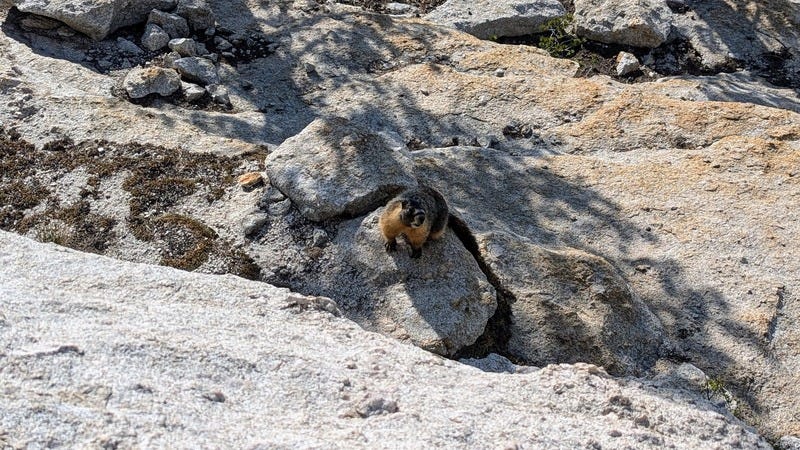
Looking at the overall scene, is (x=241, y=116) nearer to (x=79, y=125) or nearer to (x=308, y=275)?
(x=79, y=125)

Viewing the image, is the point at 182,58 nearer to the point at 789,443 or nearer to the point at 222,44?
the point at 222,44

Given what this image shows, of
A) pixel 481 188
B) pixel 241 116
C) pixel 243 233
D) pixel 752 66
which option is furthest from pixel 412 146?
pixel 752 66

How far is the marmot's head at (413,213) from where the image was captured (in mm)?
6430

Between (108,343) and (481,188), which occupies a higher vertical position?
(108,343)

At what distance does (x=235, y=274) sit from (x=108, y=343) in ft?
6.20

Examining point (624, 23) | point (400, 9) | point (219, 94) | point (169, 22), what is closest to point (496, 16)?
point (400, 9)

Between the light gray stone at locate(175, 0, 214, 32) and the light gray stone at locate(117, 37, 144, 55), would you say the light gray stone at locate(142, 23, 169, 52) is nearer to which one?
the light gray stone at locate(117, 37, 144, 55)

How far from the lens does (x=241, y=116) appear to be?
950 centimetres

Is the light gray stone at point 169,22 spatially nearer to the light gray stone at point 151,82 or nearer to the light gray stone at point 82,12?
the light gray stone at point 82,12

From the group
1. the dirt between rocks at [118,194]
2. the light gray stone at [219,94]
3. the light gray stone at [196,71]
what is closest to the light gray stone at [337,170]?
the dirt between rocks at [118,194]

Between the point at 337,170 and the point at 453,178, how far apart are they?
5.21 feet

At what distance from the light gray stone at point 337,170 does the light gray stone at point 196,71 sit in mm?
2660

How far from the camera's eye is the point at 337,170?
7.57 metres

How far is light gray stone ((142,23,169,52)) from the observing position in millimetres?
10414
